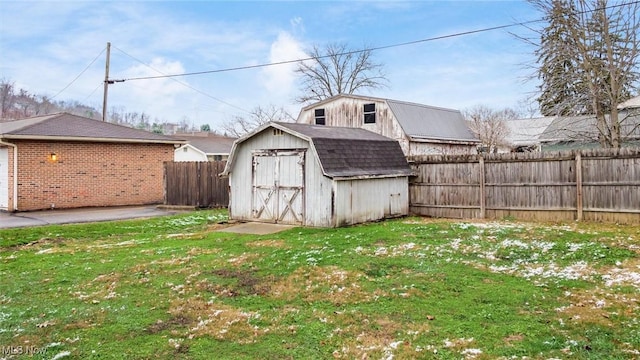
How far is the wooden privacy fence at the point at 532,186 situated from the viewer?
11312 millimetres

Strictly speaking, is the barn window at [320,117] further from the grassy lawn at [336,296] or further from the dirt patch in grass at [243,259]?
the dirt patch in grass at [243,259]

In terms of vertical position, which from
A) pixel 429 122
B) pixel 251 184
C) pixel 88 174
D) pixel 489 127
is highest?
pixel 489 127

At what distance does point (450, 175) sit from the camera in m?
14.0

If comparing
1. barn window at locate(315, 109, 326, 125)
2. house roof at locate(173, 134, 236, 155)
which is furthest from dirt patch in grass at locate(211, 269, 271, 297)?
house roof at locate(173, 134, 236, 155)

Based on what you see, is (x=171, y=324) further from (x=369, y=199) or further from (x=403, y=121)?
(x=403, y=121)

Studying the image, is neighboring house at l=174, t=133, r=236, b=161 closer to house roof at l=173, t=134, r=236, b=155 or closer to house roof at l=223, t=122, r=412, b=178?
house roof at l=173, t=134, r=236, b=155

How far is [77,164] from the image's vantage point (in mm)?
18812

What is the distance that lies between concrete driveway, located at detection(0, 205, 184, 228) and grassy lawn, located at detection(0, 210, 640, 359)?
391cm

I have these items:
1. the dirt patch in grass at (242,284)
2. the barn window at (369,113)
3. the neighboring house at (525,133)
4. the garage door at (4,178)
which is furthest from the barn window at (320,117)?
the dirt patch in grass at (242,284)

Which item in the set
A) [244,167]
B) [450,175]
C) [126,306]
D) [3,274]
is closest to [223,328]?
[126,306]

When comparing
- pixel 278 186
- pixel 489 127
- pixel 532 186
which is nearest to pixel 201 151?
pixel 489 127

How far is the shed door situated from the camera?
12.9 meters

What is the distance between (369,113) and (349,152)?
11.0m

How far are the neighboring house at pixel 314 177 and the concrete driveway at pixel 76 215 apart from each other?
468cm
